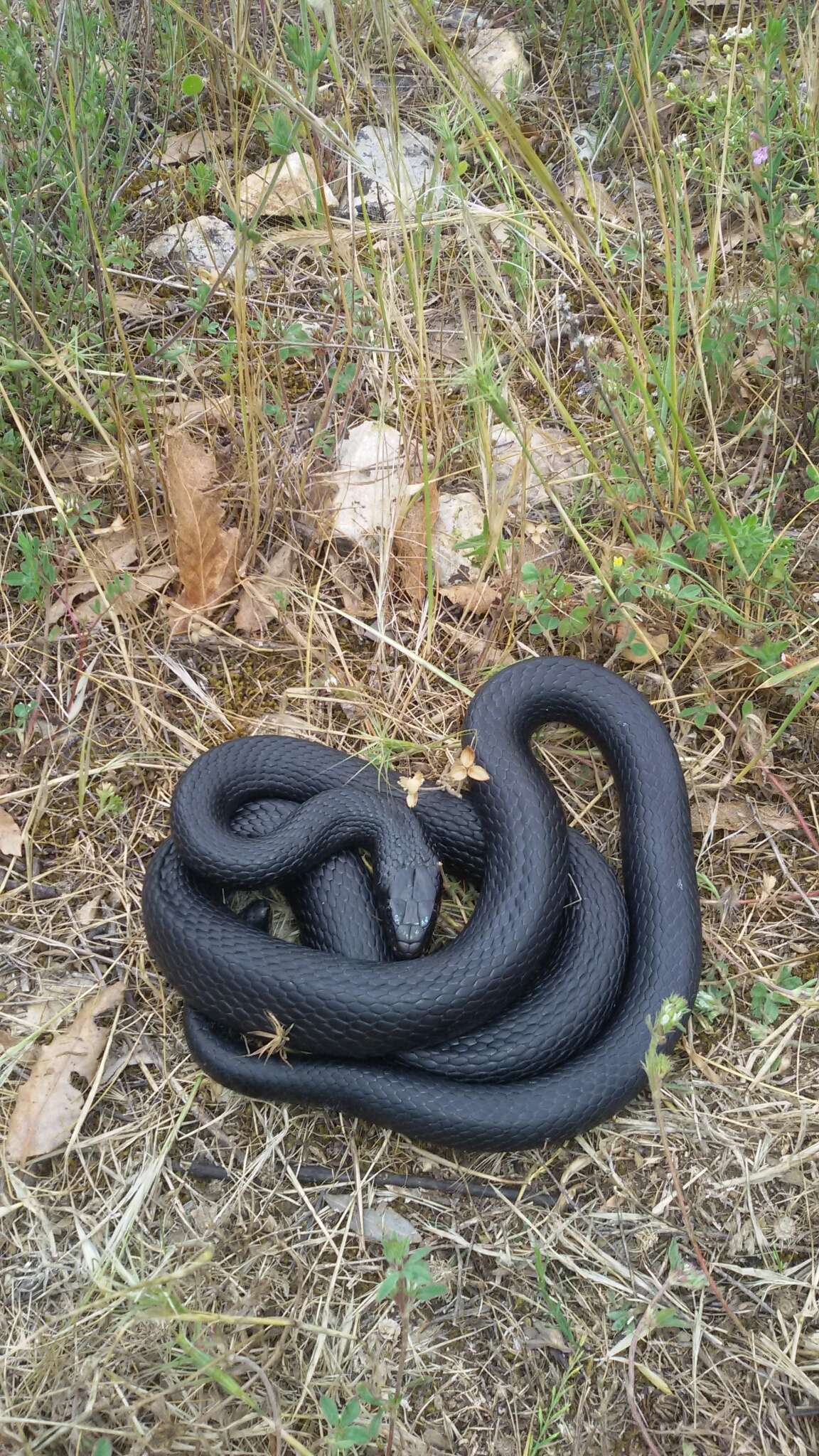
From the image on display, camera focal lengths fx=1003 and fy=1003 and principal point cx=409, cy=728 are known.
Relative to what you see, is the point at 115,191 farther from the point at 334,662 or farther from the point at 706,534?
the point at 706,534

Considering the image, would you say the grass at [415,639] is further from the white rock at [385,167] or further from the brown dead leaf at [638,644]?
the white rock at [385,167]

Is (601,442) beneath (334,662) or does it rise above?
above

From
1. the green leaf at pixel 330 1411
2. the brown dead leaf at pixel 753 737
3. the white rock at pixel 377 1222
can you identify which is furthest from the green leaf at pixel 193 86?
the green leaf at pixel 330 1411

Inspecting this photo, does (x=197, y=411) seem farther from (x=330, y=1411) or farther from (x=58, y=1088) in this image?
(x=330, y=1411)

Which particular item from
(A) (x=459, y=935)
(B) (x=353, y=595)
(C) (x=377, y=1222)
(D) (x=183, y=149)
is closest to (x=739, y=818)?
(A) (x=459, y=935)

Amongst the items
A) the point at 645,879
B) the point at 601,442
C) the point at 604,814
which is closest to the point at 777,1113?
the point at 645,879

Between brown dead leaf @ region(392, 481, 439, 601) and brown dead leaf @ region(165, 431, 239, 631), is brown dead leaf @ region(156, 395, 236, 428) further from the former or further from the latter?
brown dead leaf @ region(392, 481, 439, 601)
